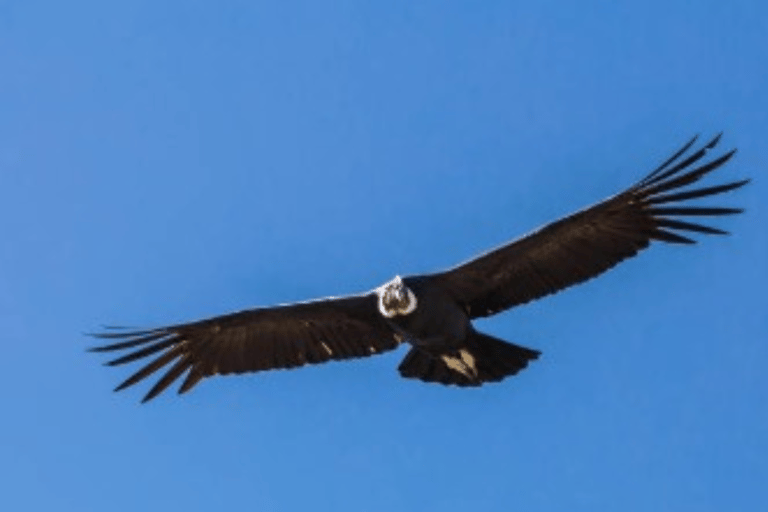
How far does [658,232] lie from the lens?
61.1 feet

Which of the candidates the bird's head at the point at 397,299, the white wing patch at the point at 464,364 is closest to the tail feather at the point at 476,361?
the white wing patch at the point at 464,364

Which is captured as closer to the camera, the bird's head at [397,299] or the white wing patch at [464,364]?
the bird's head at [397,299]

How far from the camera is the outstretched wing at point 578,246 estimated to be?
728 inches

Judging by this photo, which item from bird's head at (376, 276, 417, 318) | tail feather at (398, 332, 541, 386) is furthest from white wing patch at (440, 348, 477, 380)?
bird's head at (376, 276, 417, 318)

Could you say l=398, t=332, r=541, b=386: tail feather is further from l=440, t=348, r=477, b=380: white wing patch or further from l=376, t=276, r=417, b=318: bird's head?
l=376, t=276, r=417, b=318: bird's head

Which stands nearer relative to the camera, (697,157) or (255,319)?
(697,157)

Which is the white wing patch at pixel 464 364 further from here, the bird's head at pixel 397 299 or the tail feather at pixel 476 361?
the bird's head at pixel 397 299

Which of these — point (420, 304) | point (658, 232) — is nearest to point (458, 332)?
point (420, 304)

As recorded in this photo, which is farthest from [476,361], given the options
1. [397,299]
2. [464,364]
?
[397,299]

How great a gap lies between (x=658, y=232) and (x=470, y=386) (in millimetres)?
2117

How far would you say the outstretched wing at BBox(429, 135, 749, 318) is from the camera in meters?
18.5

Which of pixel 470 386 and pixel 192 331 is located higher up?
pixel 192 331

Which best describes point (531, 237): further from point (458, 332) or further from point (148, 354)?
point (148, 354)

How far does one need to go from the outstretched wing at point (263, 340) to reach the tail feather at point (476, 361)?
72 cm
